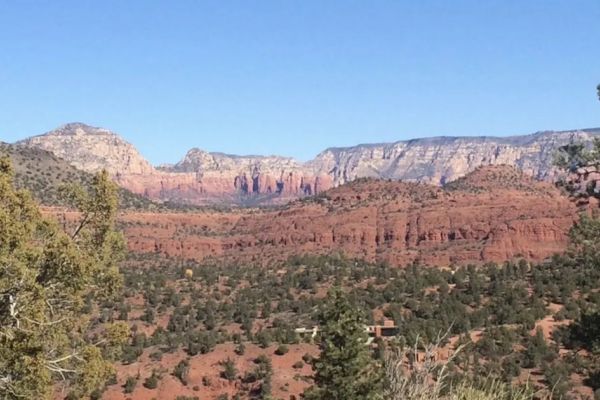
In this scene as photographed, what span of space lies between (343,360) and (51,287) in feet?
40.2

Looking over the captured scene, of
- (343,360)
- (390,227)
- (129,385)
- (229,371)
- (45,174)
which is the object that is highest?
(45,174)

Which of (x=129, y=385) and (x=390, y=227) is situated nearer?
(x=129, y=385)

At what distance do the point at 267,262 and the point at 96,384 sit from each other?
61.7 meters

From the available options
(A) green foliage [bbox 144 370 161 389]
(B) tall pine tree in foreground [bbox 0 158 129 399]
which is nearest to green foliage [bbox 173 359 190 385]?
(A) green foliage [bbox 144 370 161 389]

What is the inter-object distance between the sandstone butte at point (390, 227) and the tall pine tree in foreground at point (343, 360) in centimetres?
4712

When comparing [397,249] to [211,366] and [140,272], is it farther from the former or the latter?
[211,366]

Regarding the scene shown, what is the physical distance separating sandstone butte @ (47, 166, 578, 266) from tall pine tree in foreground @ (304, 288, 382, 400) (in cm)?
4712

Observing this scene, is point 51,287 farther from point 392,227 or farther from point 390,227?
point 390,227

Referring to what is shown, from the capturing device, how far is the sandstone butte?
72188mm

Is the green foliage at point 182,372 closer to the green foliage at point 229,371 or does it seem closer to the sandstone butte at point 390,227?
the green foliage at point 229,371

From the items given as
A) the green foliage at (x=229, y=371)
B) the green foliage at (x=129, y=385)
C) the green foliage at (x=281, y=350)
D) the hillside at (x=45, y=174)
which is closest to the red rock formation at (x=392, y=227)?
the hillside at (x=45, y=174)

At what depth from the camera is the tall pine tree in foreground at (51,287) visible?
493 inches

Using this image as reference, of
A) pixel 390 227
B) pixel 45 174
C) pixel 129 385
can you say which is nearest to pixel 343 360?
pixel 129 385

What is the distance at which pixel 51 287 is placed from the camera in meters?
13.5
